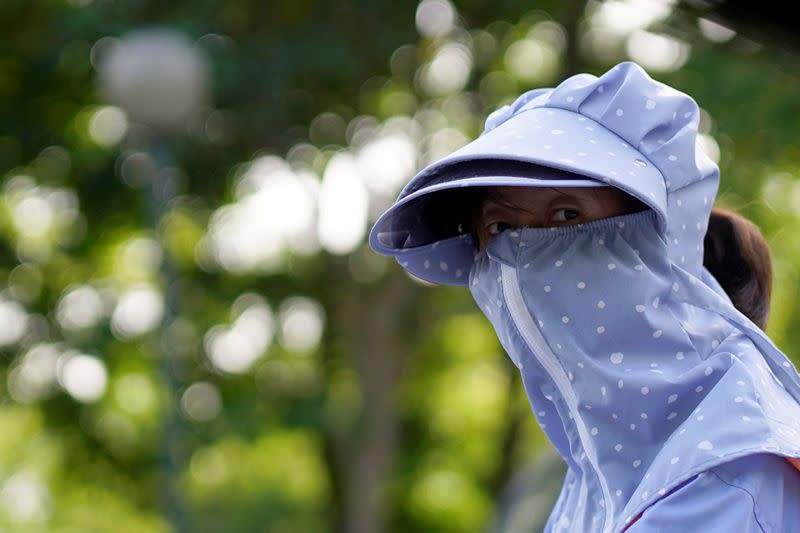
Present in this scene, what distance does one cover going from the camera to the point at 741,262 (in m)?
2.37

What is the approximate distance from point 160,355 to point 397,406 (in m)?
4.53

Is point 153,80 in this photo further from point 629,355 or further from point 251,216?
point 629,355

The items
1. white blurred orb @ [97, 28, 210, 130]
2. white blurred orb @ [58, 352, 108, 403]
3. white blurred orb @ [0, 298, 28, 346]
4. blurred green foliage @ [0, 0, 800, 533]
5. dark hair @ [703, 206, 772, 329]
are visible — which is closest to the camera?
dark hair @ [703, 206, 772, 329]

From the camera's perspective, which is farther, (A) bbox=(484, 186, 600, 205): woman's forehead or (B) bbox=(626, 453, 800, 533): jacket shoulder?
(A) bbox=(484, 186, 600, 205): woman's forehead

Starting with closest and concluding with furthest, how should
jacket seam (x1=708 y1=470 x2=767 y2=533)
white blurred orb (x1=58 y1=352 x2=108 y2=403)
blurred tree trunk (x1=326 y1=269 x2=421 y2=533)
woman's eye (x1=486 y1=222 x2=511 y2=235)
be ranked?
jacket seam (x1=708 y1=470 x2=767 y2=533), woman's eye (x1=486 y1=222 x2=511 y2=235), white blurred orb (x1=58 y1=352 x2=108 y2=403), blurred tree trunk (x1=326 y1=269 x2=421 y2=533)

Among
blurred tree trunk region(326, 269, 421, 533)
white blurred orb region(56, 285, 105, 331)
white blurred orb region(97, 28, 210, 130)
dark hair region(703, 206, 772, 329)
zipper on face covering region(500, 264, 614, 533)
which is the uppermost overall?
zipper on face covering region(500, 264, 614, 533)

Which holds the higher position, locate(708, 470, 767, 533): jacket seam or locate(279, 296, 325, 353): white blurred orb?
locate(708, 470, 767, 533): jacket seam

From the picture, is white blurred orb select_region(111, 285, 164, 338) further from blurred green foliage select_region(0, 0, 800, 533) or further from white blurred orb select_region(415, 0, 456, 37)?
white blurred orb select_region(415, 0, 456, 37)

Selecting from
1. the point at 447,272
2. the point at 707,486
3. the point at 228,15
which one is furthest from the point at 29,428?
the point at 707,486

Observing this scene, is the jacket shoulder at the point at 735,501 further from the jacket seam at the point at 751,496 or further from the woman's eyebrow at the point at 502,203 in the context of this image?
the woman's eyebrow at the point at 502,203

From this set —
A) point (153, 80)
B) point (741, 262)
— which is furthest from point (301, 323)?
point (741, 262)

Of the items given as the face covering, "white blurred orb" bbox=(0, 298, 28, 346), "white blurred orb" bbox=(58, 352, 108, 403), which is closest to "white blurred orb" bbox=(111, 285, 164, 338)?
"white blurred orb" bbox=(58, 352, 108, 403)

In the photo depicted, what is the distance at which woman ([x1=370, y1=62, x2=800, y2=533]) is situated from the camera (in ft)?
5.50

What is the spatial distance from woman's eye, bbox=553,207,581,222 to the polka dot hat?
0.35 ft
